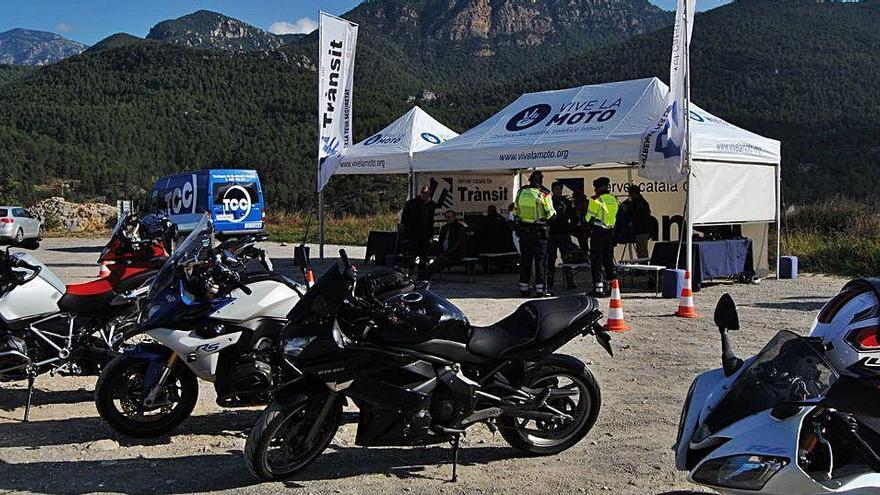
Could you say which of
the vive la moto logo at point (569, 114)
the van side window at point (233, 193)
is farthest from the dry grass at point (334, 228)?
the vive la moto logo at point (569, 114)

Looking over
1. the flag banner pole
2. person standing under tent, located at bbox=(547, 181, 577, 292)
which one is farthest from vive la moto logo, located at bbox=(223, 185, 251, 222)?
person standing under tent, located at bbox=(547, 181, 577, 292)

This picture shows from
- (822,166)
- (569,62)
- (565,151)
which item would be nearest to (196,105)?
(569,62)

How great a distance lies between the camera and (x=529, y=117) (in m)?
14.8

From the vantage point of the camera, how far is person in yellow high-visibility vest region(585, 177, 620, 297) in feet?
39.4

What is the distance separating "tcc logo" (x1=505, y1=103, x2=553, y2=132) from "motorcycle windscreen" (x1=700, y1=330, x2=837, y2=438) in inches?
456

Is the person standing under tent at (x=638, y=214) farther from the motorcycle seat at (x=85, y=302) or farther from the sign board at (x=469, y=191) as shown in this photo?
the motorcycle seat at (x=85, y=302)

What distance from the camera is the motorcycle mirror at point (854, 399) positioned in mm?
2777

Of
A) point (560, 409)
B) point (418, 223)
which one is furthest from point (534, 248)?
point (560, 409)

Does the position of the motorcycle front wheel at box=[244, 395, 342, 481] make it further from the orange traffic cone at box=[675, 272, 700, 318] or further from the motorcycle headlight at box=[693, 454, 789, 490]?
the orange traffic cone at box=[675, 272, 700, 318]

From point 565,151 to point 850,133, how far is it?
45.9 m

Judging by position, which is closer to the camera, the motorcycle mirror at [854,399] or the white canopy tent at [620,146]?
the motorcycle mirror at [854,399]

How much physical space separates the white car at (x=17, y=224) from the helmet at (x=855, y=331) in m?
30.8

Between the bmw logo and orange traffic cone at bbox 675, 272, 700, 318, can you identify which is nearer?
orange traffic cone at bbox 675, 272, 700, 318

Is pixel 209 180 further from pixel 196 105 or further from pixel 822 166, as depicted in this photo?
pixel 196 105
